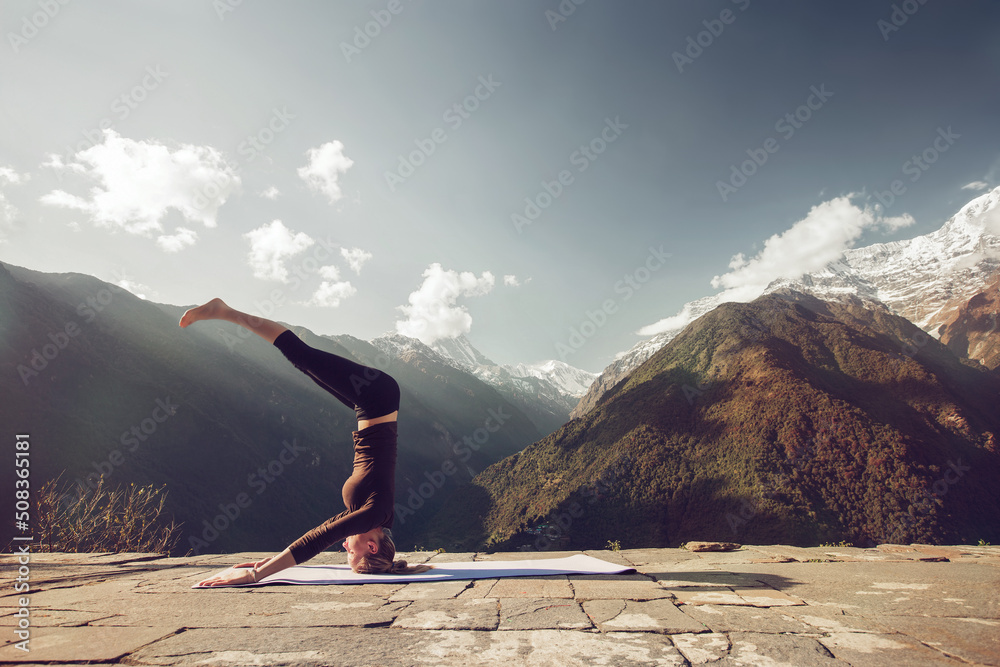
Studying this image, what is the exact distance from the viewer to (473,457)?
14262 cm

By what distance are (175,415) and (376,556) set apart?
77251mm

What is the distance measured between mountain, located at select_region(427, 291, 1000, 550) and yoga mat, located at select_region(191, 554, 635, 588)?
5429cm

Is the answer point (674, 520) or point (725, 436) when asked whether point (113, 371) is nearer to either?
point (674, 520)

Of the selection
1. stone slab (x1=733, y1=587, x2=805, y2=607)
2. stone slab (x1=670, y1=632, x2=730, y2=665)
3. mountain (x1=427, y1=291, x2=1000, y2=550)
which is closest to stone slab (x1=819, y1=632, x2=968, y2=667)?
stone slab (x1=670, y1=632, x2=730, y2=665)

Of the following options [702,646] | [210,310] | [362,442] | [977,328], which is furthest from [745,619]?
[977,328]

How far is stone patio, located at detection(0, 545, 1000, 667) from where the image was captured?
2.14 metres

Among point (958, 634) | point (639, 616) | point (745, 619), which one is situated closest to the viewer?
point (958, 634)

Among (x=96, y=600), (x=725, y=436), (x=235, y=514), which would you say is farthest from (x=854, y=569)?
(x=235, y=514)

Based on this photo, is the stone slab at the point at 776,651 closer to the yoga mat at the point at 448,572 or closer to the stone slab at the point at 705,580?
the stone slab at the point at 705,580

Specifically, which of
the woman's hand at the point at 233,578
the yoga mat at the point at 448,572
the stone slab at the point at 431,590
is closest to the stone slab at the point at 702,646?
the stone slab at the point at 431,590

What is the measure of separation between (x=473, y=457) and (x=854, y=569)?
144478 millimetres

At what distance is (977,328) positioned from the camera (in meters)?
124

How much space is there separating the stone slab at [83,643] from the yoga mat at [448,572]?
1.59 m

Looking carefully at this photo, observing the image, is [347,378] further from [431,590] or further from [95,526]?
[95,526]
